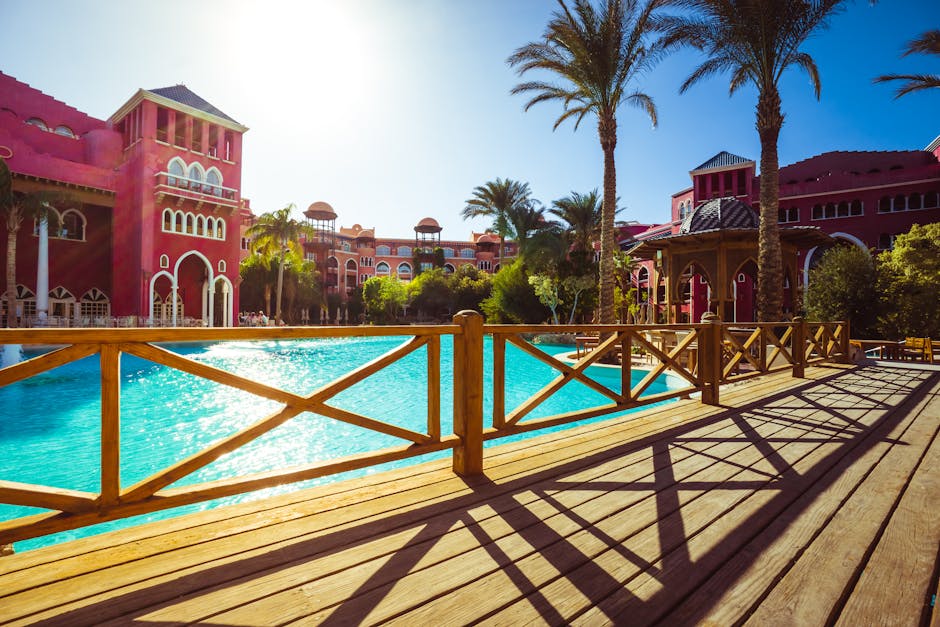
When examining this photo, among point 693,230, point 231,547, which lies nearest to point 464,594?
point 231,547

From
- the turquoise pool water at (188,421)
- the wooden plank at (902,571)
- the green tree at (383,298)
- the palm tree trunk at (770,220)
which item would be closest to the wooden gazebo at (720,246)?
the palm tree trunk at (770,220)

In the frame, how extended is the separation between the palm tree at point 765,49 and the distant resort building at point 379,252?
133ft

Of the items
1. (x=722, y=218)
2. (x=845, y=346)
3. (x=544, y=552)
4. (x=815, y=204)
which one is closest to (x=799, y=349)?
(x=845, y=346)

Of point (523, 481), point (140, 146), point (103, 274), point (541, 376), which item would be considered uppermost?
point (140, 146)

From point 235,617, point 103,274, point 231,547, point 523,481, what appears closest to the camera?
point 235,617

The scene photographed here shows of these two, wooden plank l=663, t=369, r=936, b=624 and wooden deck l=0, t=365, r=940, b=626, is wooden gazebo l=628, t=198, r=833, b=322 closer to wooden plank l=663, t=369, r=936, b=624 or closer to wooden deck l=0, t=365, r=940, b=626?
wooden plank l=663, t=369, r=936, b=624

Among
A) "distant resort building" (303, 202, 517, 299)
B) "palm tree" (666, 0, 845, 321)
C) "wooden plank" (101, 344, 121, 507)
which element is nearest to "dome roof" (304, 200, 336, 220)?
"distant resort building" (303, 202, 517, 299)

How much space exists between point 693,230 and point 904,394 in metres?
9.40

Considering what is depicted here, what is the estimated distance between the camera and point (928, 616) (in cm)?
173

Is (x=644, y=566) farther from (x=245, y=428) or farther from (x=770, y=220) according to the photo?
(x=770, y=220)

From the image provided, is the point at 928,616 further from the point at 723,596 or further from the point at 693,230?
the point at 693,230

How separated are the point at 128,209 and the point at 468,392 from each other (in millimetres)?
32287

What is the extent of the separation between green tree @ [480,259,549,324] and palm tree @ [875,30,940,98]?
1987 cm

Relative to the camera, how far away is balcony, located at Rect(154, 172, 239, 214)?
26303 millimetres
